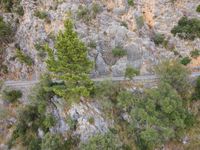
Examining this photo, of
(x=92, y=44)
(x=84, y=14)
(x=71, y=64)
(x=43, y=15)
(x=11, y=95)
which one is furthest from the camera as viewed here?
(x=43, y=15)

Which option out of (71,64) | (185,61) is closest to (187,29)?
(185,61)

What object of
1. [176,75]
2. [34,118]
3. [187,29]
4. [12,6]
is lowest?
[34,118]

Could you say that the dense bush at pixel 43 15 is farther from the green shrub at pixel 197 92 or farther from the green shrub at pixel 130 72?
the green shrub at pixel 197 92

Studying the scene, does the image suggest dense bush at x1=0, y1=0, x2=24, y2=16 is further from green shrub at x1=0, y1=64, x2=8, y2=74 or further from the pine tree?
the pine tree

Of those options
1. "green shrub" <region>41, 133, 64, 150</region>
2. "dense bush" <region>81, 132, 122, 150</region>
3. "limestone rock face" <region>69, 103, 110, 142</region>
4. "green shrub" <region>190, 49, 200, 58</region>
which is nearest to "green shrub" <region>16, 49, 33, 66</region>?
"limestone rock face" <region>69, 103, 110, 142</region>

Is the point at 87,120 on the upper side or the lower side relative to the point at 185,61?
lower

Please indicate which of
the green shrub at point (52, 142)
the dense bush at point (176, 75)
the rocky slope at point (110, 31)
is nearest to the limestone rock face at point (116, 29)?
the rocky slope at point (110, 31)

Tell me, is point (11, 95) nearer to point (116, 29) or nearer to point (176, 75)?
point (116, 29)
